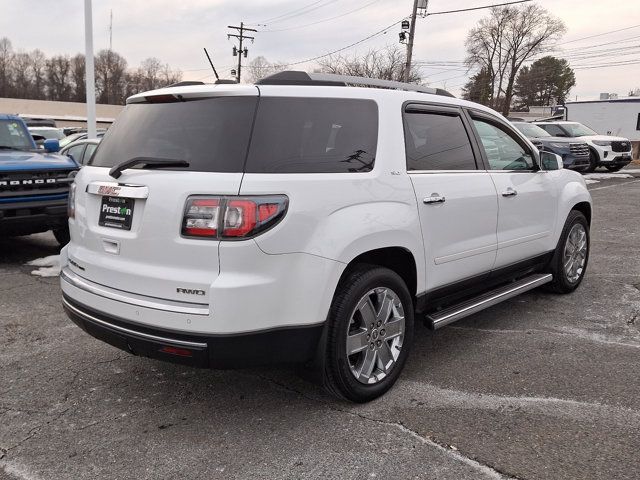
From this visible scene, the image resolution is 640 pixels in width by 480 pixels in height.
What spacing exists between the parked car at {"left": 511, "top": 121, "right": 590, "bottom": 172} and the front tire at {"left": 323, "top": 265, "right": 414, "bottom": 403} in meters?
16.0

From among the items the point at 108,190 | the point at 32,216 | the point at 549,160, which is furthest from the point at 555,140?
the point at 108,190

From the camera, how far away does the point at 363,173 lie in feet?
10.4

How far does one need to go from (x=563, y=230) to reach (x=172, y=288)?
13.1ft

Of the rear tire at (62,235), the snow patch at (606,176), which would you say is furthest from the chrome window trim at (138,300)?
the snow patch at (606,176)

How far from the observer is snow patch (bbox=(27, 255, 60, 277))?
636 cm

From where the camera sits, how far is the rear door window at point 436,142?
3.57 m

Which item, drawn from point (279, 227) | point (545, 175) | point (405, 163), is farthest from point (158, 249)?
point (545, 175)

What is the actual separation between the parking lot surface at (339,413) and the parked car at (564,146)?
47.9 ft

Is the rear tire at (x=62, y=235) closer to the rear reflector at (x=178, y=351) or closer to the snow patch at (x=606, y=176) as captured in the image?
the rear reflector at (x=178, y=351)

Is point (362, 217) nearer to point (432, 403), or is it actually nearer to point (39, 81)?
point (432, 403)

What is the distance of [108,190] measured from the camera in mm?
3059

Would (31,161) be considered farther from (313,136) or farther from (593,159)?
(593,159)

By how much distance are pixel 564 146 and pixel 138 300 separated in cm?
1808

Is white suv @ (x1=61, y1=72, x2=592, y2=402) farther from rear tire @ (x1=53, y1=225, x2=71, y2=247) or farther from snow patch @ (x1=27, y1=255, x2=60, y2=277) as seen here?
rear tire @ (x1=53, y1=225, x2=71, y2=247)
